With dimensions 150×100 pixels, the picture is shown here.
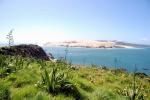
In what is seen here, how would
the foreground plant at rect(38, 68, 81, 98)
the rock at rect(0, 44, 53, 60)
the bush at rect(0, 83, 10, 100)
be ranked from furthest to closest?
the rock at rect(0, 44, 53, 60) < the foreground plant at rect(38, 68, 81, 98) < the bush at rect(0, 83, 10, 100)

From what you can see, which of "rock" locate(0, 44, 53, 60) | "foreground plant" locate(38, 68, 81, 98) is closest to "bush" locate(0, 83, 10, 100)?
"foreground plant" locate(38, 68, 81, 98)

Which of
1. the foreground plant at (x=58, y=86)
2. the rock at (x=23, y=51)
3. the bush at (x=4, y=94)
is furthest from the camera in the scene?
the rock at (x=23, y=51)

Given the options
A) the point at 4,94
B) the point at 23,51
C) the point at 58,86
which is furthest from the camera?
the point at 23,51

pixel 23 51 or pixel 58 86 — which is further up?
pixel 58 86

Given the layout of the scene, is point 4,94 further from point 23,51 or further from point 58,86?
point 23,51

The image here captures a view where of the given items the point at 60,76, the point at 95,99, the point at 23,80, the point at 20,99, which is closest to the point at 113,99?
the point at 95,99

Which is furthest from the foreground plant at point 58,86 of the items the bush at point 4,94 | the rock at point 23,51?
the rock at point 23,51

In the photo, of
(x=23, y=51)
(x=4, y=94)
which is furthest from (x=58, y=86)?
(x=23, y=51)

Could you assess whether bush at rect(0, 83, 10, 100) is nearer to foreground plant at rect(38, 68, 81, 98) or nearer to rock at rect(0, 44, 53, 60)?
foreground plant at rect(38, 68, 81, 98)

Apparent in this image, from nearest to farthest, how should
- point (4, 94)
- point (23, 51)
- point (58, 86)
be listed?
point (4, 94) → point (58, 86) → point (23, 51)

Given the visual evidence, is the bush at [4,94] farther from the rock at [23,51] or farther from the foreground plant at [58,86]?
the rock at [23,51]

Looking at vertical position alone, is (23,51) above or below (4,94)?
below

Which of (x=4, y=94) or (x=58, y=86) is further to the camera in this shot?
(x=58, y=86)

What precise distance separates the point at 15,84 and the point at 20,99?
244cm
